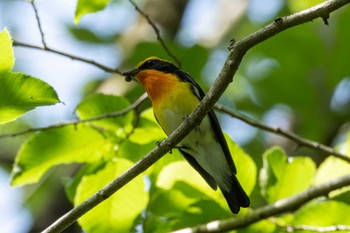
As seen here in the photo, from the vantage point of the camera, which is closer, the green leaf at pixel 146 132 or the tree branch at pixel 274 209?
the tree branch at pixel 274 209

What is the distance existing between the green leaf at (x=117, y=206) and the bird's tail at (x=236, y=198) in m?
0.56

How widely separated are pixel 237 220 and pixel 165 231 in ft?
1.48

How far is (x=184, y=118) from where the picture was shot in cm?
455

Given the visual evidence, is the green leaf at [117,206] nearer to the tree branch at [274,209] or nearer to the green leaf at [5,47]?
the tree branch at [274,209]

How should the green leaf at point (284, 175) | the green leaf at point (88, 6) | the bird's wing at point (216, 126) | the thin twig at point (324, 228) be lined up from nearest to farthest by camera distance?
the green leaf at point (88, 6)
the thin twig at point (324, 228)
the green leaf at point (284, 175)
the bird's wing at point (216, 126)

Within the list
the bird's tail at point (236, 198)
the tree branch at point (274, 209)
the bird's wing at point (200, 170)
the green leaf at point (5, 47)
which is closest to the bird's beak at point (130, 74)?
the bird's wing at point (200, 170)

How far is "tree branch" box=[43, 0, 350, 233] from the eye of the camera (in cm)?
297

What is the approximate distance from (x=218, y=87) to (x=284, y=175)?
4.11ft

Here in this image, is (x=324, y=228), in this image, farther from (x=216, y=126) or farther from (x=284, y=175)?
(x=216, y=126)

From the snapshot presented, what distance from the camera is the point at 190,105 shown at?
473 cm

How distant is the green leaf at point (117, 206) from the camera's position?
12.8 ft

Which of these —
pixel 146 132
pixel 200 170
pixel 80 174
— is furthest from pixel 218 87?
pixel 200 170

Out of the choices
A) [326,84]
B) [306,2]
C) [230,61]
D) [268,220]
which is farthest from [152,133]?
[306,2]

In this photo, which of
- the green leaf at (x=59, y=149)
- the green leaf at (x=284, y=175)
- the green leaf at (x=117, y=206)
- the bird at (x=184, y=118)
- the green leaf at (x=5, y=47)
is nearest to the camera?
the green leaf at (x=5, y=47)
